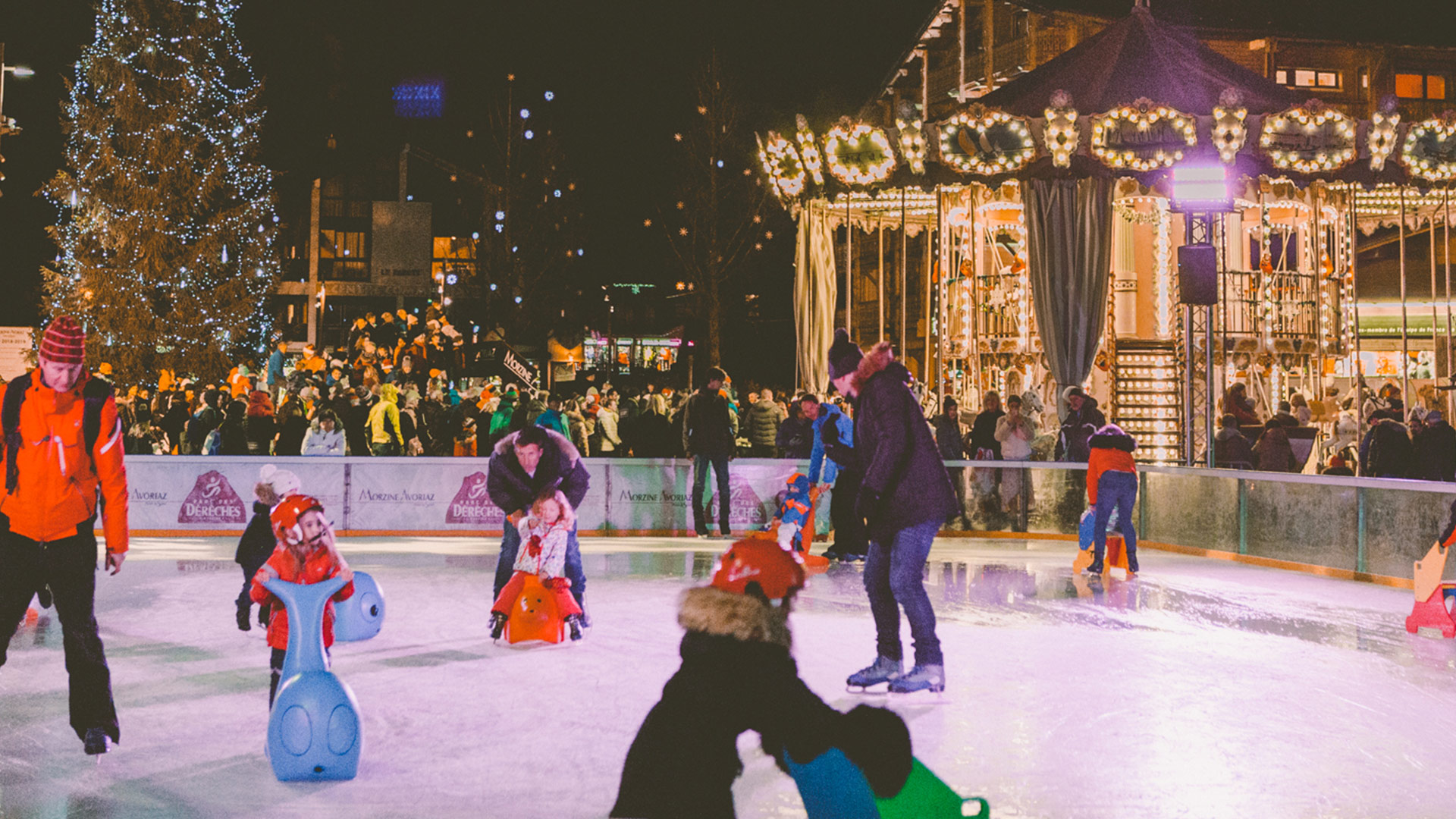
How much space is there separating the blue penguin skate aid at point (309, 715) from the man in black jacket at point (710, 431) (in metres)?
8.69

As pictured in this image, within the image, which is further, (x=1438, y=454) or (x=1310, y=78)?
(x=1310, y=78)

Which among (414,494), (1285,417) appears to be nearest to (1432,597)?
(1285,417)

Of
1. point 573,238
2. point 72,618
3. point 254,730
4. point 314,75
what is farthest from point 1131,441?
point 314,75

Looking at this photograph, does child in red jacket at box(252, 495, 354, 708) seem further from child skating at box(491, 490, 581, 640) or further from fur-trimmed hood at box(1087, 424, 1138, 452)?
fur-trimmed hood at box(1087, 424, 1138, 452)

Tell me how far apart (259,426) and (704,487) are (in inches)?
203

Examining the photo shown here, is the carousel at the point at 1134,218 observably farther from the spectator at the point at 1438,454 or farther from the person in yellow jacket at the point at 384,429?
the person in yellow jacket at the point at 384,429

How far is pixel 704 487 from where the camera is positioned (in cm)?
1371

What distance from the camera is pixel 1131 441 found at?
33.9 ft

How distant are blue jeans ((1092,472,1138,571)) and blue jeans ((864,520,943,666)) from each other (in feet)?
16.3

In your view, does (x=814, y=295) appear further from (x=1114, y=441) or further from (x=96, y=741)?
(x=96, y=741)

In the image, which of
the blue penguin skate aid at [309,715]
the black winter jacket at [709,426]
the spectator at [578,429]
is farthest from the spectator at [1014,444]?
the blue penguin skate aid at [309,715]

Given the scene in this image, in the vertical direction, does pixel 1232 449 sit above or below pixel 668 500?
above

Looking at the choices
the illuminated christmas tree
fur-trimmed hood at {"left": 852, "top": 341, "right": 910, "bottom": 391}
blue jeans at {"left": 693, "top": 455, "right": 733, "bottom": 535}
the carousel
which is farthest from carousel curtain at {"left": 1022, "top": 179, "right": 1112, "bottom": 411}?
the illuminated christmas tree

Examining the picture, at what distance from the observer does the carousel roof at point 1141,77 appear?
624 inches
